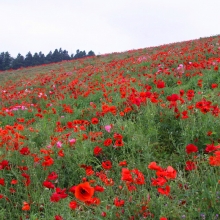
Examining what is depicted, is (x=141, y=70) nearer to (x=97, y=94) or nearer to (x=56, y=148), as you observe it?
(x=97, y=94)

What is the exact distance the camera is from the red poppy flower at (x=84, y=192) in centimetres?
160

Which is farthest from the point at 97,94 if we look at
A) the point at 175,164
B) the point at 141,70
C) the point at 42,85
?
the point at 42,85

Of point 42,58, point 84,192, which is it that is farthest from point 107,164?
point 42,58

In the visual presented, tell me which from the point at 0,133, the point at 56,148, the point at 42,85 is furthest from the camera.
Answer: the point at 42,85

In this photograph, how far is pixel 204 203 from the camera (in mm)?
1880

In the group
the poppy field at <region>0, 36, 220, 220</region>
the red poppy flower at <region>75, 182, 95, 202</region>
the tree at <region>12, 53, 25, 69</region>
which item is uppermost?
the tree at <region>12, 53, 25, 69</region>

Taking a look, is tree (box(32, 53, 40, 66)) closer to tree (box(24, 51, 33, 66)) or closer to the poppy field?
tree (box(24, 51, 33, 66))

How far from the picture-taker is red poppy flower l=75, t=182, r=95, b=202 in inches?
62.9

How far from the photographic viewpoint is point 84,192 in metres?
1.65

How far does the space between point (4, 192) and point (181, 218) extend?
1.68 m

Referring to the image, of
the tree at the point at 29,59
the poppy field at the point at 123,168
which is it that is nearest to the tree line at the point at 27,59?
the tree at the point at 29,59

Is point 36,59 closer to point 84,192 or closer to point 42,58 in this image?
point 42,58

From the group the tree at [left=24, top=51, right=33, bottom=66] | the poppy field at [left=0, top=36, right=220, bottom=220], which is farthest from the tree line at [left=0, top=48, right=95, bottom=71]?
the poppy field at [left=0, top=36, right=220, bottom=220]

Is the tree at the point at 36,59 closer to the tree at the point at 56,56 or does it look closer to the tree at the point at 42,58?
the tree at the point at 42,58
